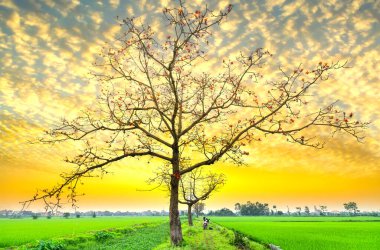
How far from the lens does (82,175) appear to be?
16078 mm

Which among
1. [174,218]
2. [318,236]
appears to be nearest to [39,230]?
[174,218]

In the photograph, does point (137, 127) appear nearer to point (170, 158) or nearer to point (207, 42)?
point (170, 158)

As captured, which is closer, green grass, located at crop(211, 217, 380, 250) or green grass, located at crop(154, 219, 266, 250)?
green grass, located at crop(154, 219, 266, 250)

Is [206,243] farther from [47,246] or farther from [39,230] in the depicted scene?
[39,230]

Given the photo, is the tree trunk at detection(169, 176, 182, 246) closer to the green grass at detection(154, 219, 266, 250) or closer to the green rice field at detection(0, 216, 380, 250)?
the green grass at detection(154, 219, 266, 250)

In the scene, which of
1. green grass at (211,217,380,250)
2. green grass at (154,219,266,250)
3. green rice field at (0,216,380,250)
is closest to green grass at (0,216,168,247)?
green rice field at (0,216,380,250)

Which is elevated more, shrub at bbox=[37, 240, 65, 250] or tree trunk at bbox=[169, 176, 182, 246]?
tree trunk at bbox=[169, 176, 182, 246]

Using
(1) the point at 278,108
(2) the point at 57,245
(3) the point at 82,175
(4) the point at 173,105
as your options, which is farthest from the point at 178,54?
(2) the point at 57,245

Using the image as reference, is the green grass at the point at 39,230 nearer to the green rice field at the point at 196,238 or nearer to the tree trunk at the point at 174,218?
the green rice field at the point at 196,238

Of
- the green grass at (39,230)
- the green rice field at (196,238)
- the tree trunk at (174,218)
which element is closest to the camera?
the tree trunk at (174,218)

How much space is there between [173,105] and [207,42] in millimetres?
5130

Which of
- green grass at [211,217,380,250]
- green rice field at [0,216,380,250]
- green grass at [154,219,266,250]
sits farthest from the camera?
green rice field at [0,216,380,250]

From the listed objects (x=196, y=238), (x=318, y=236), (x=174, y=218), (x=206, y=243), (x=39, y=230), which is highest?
(x=174, y=218)

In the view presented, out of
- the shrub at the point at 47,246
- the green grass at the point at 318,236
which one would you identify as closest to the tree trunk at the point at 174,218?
the green grass at the point at 318,236
